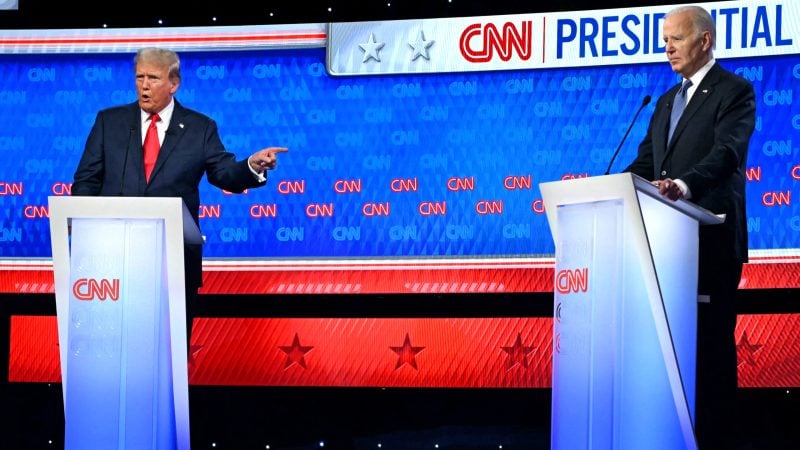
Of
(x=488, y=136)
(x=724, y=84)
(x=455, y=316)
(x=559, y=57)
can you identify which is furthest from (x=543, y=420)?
(x=724, y=84)

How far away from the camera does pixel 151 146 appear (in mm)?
3771

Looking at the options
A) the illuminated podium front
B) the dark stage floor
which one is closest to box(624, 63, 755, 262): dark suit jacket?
the illuminated podium front

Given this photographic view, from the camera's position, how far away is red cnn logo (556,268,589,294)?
110 inches

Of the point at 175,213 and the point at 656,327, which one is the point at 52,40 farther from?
the point at 656,327

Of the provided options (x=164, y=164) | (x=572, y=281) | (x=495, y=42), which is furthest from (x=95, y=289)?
(x=495, y=42)

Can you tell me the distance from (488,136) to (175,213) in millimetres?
1862

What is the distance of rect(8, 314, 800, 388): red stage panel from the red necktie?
121 centimetres

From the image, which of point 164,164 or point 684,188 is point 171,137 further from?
point 684,188

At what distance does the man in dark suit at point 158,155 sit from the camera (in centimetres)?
372

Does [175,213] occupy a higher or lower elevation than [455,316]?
higher

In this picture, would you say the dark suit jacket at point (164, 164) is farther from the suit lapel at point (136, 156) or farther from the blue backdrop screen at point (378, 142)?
the blue backdrop screen at point (378, 142)

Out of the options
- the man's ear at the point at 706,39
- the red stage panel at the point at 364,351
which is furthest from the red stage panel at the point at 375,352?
the man's ear at the point at 706,39

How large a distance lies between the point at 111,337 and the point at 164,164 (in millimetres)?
792

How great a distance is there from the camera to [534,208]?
4598 mm
